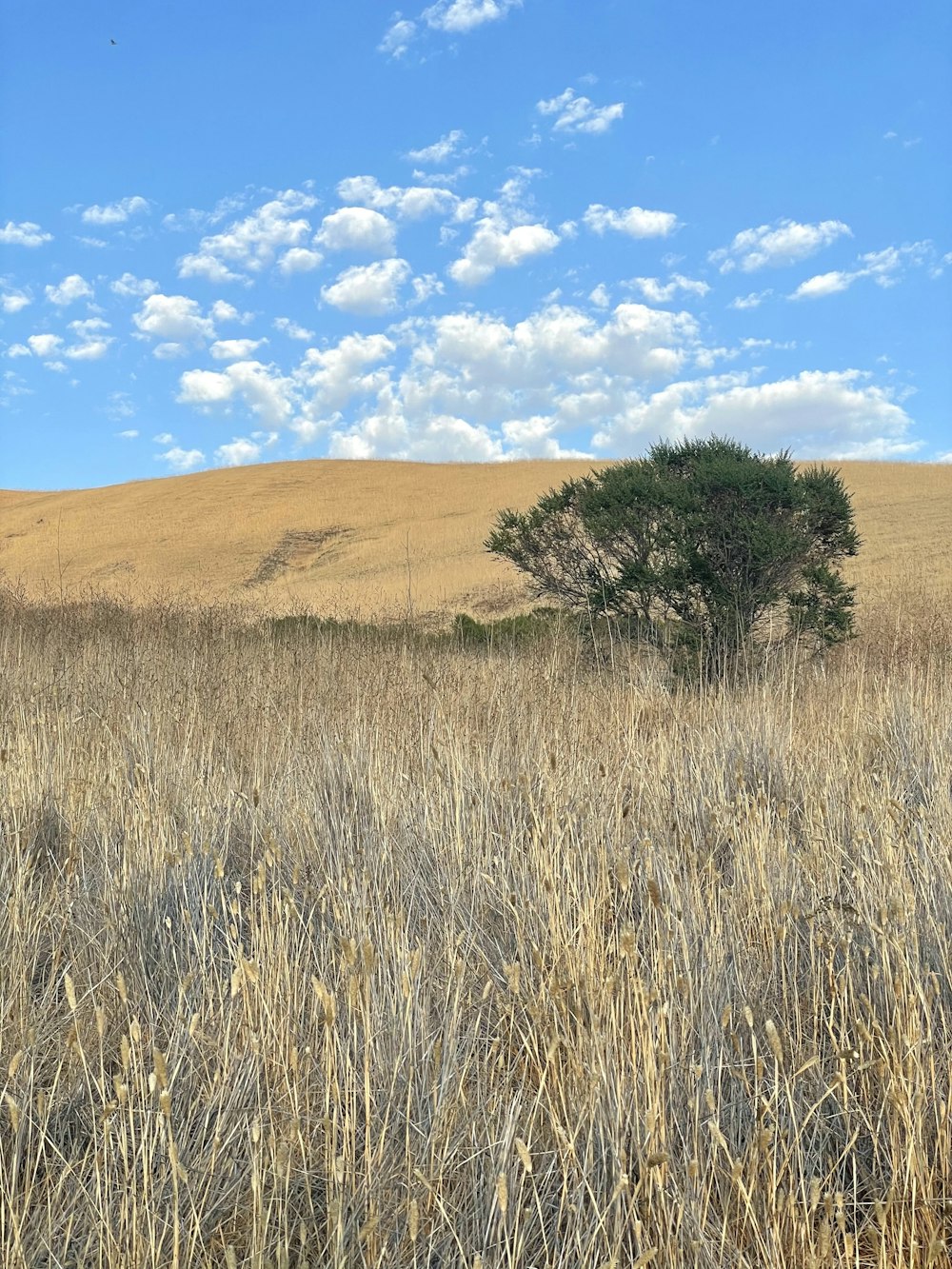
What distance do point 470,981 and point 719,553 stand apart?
752 cm

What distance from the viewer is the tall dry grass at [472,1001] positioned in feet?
5.79

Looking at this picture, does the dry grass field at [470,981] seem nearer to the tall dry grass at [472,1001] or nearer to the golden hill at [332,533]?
the tall dry grass at [472,1001]

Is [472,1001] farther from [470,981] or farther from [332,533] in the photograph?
[332,533]

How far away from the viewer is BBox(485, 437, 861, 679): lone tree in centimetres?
948

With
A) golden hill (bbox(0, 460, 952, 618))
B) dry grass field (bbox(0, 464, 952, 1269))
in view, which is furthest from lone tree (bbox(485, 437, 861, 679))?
golden hill (bbox(0, 460, 952, 618))

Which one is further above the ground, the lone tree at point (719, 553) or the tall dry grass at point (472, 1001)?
the lone tree at point (719, 553)

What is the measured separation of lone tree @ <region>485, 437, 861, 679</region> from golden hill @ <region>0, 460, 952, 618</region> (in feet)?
22.5

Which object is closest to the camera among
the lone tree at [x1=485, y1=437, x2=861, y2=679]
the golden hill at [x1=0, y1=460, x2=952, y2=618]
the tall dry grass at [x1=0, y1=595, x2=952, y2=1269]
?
the tall dry grass at [x1=0, y1=595, x2=952, y2=1269]

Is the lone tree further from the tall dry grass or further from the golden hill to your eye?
the golden hill

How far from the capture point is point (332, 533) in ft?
133

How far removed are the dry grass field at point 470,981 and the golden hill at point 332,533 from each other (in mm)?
13084

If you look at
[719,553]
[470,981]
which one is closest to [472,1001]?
[470,981]

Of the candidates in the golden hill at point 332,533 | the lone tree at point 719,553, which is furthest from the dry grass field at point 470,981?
the golden hill at point 332,533

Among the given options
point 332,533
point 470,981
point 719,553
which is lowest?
point 470,981
